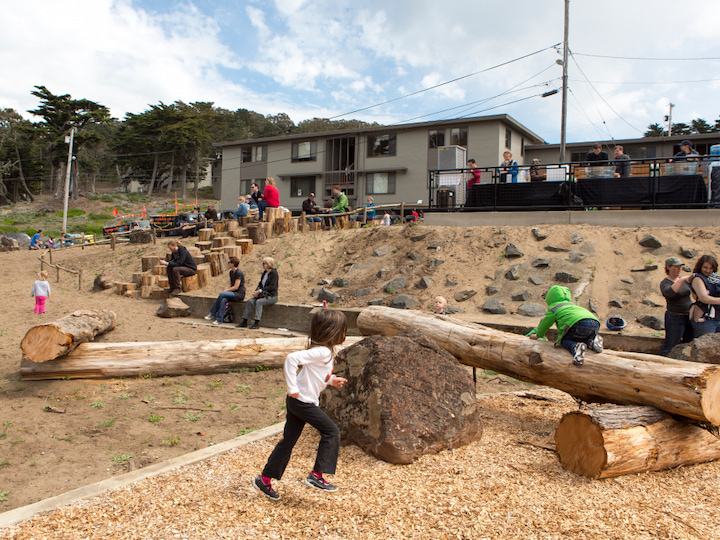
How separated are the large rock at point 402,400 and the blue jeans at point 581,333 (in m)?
1.05

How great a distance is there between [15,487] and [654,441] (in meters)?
5.05

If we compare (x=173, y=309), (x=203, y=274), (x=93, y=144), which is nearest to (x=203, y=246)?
(x=203, y=274)

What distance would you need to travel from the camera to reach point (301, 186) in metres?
35.0

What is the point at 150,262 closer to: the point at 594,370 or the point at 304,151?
the point at 594,370

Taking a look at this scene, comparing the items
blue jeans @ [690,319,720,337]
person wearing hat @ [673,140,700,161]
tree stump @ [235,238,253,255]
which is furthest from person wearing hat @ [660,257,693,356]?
tree stump @ [235,238,253,255]

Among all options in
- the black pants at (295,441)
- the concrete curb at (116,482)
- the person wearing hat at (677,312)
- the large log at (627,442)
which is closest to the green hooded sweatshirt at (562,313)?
the large log at (627,442)

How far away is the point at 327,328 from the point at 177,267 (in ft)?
32.2

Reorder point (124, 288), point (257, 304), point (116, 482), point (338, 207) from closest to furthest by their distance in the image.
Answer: point (116, 482) < point (257, 304) < point (124, 288) < point (338, 207)

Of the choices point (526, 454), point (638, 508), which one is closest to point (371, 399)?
point (526, 454)

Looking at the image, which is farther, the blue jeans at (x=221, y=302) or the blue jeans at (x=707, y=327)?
the blue jeans at (x=221, y=302)

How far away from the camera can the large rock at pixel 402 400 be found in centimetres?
419

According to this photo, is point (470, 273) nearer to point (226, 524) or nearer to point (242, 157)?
point (226, 524)

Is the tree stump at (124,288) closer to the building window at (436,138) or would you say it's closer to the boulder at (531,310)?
the boulder at (531,310)

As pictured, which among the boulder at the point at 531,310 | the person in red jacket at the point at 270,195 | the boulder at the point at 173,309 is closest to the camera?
the boulder at the point at 531,310
